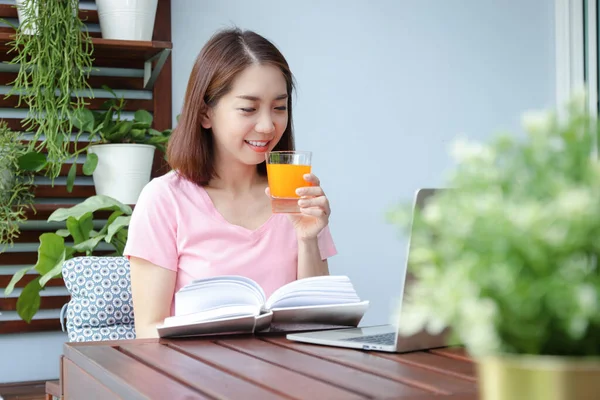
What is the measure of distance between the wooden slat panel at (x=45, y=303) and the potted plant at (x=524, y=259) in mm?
2733

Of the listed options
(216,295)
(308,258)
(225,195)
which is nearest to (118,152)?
(225,195)

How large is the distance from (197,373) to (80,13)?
2.16 metres

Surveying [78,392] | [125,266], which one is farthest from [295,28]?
[78,392]

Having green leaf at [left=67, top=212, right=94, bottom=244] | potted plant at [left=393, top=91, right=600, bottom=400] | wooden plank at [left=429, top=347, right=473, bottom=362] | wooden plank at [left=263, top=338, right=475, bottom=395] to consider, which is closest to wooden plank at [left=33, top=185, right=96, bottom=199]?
green leaf at [left=67, top=212, right=94, bottom=244]

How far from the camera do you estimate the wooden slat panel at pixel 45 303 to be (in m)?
2.96

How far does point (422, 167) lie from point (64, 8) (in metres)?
1.66

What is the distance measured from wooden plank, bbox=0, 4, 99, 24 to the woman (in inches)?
37.6

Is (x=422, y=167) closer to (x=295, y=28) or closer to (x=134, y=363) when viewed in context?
(x=295, y=28)

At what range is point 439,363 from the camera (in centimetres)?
125

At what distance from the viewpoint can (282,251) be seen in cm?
214

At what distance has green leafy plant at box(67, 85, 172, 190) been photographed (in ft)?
9.43

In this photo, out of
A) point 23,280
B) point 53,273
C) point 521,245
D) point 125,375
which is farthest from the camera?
point 23,280

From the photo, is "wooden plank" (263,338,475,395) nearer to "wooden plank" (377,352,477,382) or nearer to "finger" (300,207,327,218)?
"wooden plank" (377,352,477,382)

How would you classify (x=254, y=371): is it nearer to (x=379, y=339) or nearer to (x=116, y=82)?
(x=379, y=339)
